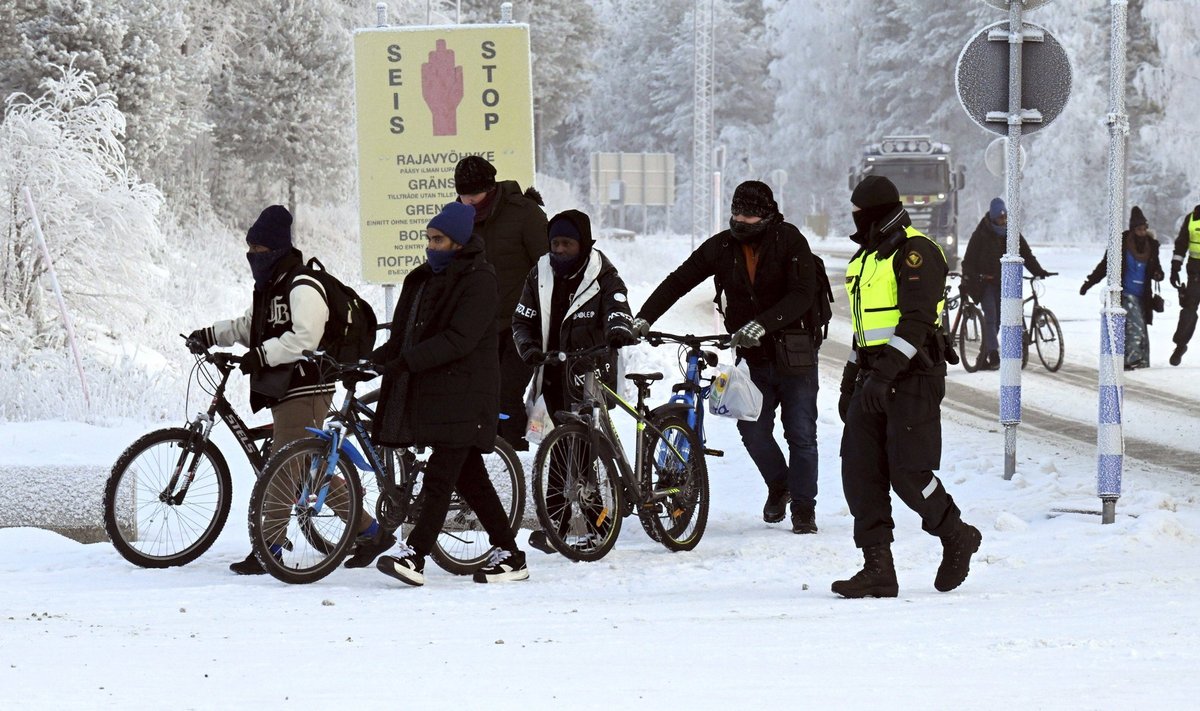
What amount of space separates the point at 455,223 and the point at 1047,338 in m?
12.6

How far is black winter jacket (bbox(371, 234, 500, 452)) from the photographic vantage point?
25.3 feet

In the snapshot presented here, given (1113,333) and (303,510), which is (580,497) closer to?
(303,510)

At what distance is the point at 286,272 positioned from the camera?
8.22m

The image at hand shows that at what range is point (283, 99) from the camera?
125 feet

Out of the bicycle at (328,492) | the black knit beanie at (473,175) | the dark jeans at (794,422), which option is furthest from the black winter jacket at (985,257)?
the bicycle at (328,492)

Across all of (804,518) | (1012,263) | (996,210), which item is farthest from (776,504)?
(996,210)

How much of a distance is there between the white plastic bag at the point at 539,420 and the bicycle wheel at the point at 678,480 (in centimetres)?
52

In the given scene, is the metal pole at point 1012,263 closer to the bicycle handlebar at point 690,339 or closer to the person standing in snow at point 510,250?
the bicycle handlebar at point 690,339

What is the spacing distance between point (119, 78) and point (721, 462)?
66.6 ft

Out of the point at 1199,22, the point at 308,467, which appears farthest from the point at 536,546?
the point at 1199,22

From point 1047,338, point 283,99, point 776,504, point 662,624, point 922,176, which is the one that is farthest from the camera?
point 922,176

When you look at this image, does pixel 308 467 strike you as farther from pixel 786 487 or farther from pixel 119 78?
pixel 119 78

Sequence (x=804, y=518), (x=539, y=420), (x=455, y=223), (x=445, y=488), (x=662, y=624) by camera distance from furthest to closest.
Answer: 1. (x=804, y=518)
2. (x=539, y=420)
3. (x=445, y=488)
4. (x=455, y=223)
5. (x=662, y=624)

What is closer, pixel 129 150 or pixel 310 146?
pixel 129 150
